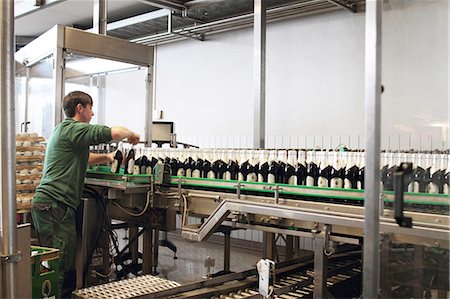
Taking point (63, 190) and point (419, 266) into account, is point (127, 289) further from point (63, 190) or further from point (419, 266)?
point (419, 266)

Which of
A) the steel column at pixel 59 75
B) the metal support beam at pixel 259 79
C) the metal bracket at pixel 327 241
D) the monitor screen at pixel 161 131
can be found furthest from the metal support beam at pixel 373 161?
the monitor screen at pixel 161 131

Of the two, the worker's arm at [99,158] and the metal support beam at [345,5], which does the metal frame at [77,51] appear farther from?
the metal support beam at [345,5]

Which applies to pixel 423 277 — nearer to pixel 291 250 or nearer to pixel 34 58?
pixel 291 250

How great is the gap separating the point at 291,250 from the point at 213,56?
3.01m

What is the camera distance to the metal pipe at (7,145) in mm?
1351

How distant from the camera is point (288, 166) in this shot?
256 cm

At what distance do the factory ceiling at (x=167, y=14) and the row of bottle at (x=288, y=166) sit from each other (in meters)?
2.10

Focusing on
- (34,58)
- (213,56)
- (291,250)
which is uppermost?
(213,56)

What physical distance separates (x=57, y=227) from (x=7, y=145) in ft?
5.25

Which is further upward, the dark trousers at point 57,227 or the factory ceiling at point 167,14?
the factory ceiling at point 167,14

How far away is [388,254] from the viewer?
1.37 m

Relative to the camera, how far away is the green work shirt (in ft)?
9.17

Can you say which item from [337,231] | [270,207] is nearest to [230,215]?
[270,207]

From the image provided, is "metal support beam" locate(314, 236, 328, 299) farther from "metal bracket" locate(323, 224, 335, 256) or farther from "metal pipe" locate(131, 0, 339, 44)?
"metal pipe" locate(131, 0, 339, 44)
